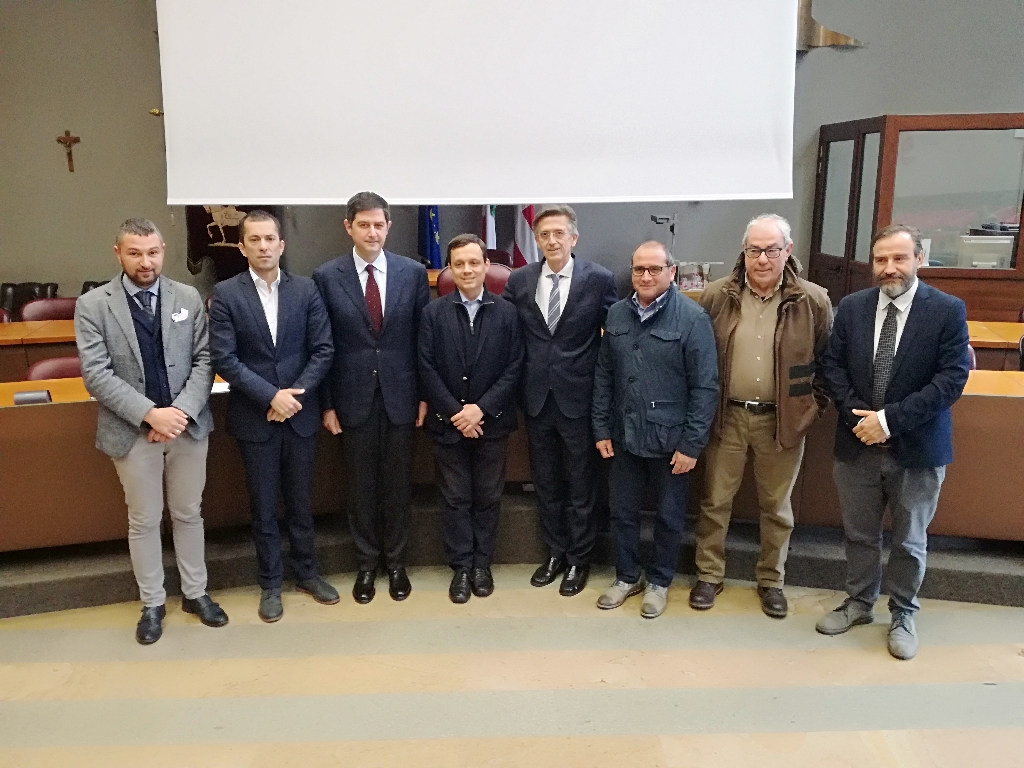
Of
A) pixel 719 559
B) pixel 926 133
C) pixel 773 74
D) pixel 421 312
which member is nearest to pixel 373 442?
pixel 421 312

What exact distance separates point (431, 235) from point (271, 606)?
3.82 meters

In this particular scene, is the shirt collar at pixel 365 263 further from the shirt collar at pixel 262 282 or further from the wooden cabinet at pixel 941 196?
the wooden cabinet at pixel 941 196

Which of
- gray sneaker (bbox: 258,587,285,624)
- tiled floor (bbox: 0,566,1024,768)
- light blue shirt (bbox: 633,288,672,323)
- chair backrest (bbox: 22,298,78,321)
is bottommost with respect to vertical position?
tiled floor (bbox: 0,566,1024,768)

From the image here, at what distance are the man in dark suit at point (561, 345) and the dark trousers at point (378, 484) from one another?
53 cm

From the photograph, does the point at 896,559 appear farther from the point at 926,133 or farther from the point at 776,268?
the point at 926,133

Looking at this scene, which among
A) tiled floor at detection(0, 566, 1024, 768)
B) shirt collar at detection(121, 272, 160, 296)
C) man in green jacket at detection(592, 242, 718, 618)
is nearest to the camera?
tiled floor at detection(0, 566, 1024, 768)

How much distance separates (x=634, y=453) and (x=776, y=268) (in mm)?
822

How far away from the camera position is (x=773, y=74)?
425cm

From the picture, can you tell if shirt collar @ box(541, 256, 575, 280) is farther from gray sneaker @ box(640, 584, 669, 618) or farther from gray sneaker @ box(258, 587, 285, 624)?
gray sneaker @ box(258, 587, 285, 624)

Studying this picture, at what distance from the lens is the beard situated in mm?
2445

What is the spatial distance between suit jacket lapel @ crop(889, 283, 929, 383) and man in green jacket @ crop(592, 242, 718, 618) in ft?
1.94

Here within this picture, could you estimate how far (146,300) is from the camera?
102 inches

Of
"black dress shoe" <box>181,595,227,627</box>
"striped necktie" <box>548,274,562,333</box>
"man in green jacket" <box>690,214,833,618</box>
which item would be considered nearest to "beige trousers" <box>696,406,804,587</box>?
"man in green jacket" <box>690,214,833,618</box>

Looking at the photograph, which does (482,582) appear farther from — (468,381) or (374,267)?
(374,267)
